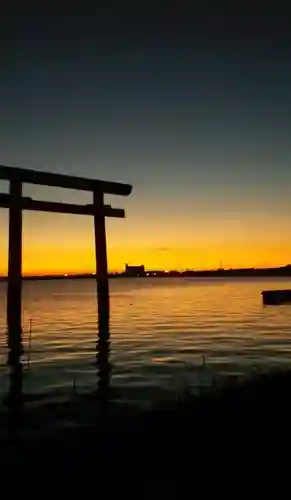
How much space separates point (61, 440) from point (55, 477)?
139 cm

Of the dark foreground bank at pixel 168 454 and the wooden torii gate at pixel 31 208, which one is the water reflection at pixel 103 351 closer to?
the wooden torii gate at pixel 31 208

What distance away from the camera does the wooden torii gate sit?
16.6 meters

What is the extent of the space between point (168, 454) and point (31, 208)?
46.2 ft

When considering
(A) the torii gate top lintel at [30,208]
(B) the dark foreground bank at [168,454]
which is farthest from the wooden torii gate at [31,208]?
(B) the dark foreground bank at [168,454]

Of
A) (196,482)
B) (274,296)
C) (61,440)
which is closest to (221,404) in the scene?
(61,440)

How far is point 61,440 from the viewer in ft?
19.1

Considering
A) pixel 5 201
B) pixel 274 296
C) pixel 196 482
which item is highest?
pixel 5 201

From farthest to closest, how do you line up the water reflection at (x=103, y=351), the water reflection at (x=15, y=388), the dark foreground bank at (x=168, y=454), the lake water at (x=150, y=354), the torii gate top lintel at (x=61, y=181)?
the torii gate top lintel at (x=61, y=181)
the lake water at (x=150, y=354)
the water reflection at (x=103, y=351)
the water reflection at (x=15, y=388)
the dark foreground bank at (x=168, y=454)

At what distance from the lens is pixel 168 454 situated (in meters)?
4.83

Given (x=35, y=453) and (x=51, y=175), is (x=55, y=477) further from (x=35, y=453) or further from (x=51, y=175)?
(x=51, y=175)

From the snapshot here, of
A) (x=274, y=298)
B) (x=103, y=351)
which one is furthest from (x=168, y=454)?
(x=274, y=298)

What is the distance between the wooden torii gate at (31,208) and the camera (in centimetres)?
1662

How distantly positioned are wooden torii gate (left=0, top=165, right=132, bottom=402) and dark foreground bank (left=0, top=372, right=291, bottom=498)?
26.5ft

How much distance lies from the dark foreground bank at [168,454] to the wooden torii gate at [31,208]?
8.09m
